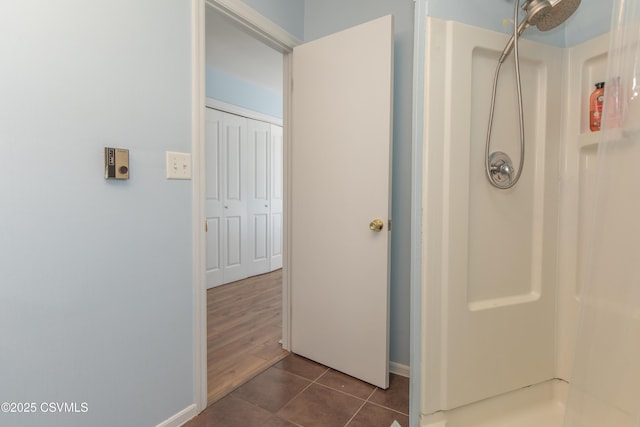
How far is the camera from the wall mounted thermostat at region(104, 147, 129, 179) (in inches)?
43.6

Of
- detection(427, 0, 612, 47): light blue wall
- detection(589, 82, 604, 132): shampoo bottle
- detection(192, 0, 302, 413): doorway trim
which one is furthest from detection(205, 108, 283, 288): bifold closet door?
detection(589, 82, 604, 132): shampoo bottle

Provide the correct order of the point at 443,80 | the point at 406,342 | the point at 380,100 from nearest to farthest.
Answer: the point at 443,80
the point at 380,100
the point at 406,342

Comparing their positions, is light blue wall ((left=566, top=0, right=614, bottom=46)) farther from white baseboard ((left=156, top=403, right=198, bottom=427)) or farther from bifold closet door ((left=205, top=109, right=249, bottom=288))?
bifold closet door ((left=205, top=109, right=249, bottom=288))

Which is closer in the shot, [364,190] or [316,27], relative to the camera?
[364,190]

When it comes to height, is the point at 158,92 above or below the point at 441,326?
above

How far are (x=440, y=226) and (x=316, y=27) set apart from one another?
158 centimetres

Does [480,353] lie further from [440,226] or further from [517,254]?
[440,226]

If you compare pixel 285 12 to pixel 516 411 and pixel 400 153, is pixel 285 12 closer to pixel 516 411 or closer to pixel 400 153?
pixel 400 153

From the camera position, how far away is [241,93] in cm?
374

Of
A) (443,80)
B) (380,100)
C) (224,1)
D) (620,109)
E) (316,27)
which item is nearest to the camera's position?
(620,109)

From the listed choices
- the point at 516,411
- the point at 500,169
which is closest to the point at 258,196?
the point at 500,169

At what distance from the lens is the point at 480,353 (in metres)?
1.12

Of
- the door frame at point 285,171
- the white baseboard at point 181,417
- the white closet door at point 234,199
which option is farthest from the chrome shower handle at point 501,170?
the white closet door at point 234,199

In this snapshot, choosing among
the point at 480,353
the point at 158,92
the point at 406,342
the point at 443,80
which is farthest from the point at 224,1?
the point at 406,342
